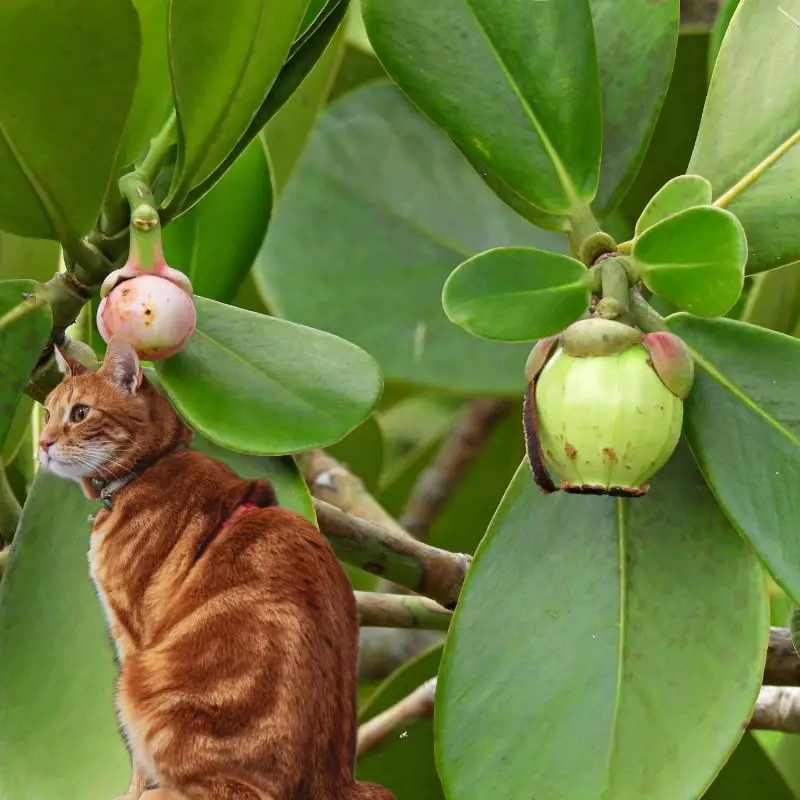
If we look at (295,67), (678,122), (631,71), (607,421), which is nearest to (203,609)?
(607,421)

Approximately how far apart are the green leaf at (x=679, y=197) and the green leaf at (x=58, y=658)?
27 centimetres

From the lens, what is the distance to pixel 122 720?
65 centimetres

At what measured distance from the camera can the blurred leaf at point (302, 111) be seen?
3.66 ft

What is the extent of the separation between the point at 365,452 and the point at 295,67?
74 centimetres

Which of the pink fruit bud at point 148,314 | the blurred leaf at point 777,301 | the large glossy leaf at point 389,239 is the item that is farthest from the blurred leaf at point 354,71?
the pink fruit bud at point 148,314

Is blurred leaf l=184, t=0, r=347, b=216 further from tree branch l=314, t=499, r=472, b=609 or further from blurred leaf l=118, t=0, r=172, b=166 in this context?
tree branch l=314, t=499, r=472, b=609

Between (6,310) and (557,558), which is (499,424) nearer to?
(557,558)

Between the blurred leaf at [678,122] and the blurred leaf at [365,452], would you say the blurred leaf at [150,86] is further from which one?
the blurred leaf at [365,452]

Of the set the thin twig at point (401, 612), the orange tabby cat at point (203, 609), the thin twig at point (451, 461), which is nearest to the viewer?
the orange tabby cat at point (203, 609)

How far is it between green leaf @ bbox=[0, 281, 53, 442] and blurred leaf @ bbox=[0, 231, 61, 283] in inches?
8.4

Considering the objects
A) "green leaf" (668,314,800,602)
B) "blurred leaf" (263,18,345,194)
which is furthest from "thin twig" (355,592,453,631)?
"blurred leaf" (263,18,345,194)

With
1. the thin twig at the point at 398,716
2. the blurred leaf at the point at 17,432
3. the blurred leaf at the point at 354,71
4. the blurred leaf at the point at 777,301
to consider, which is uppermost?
the blurred leaf at the point at 354,71

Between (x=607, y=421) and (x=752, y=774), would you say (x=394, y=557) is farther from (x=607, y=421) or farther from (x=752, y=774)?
(x=752, y=774)

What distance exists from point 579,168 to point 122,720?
428 millimetres
